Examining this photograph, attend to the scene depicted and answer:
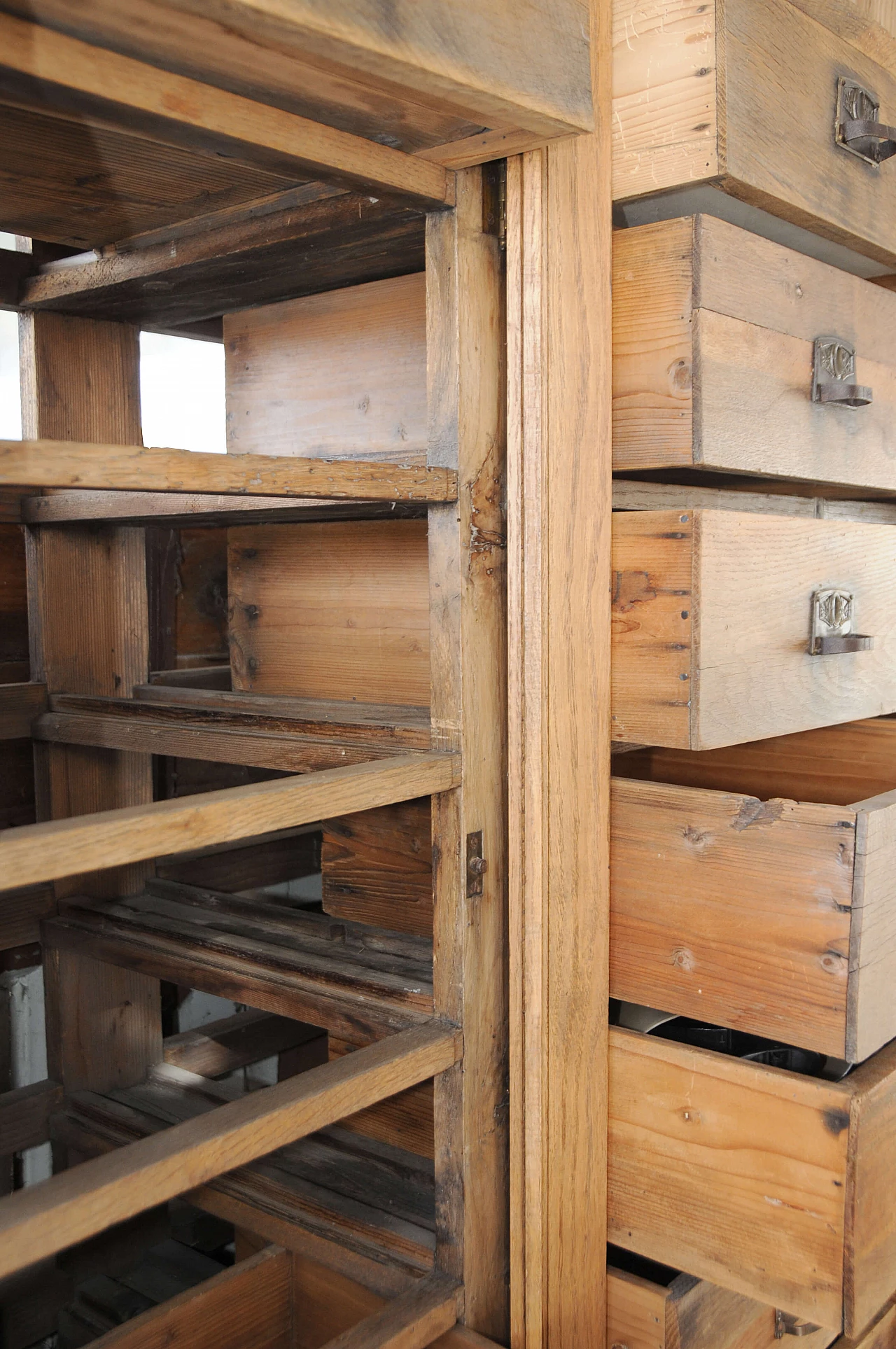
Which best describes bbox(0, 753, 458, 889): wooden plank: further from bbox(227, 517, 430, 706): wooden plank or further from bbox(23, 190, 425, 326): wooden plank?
bbox(23, 190, 425, 326): wooden plank

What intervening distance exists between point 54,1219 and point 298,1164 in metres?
0.65

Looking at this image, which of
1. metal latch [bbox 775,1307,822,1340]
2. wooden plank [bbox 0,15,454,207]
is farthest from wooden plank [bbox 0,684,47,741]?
metal latch [bbox 775,1307,822,1340]

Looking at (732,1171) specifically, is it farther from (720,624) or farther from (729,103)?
(729,103)

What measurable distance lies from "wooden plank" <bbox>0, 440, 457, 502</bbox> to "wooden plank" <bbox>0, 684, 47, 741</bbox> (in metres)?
0.64

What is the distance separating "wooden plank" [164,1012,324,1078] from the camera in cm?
174

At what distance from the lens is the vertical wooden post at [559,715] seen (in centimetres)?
104

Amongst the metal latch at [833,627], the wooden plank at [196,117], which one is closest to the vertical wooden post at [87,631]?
the wooden plank at [196,117]

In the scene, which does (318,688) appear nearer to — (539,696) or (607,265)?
(539,696)

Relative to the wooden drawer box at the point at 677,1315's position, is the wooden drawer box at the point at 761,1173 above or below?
above

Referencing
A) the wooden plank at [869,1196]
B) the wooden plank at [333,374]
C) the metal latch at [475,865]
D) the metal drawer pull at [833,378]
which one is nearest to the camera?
the wooden plank at [869,1196]

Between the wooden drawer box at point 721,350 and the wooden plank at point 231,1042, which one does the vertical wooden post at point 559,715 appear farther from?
the wooden plank at point 231,1042

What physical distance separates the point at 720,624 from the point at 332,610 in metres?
0.55

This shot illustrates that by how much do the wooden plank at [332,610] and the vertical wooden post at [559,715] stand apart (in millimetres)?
297

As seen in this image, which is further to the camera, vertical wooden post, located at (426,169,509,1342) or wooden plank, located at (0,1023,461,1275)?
vertical wooden post, located at (426,169,509,1342)
